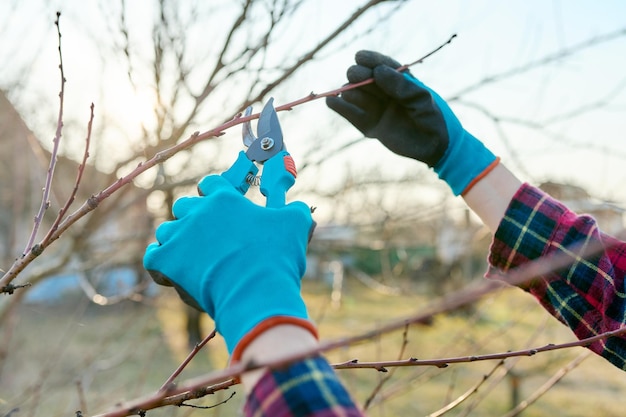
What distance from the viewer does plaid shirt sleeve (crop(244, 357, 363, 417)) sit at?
0.76 metres

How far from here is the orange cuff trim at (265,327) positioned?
0.79 metres

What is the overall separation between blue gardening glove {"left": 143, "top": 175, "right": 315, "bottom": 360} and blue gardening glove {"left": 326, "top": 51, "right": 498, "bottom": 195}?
0.56 meters

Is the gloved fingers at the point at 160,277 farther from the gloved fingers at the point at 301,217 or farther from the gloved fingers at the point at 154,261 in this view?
the gloved fingers at the point at 301,217

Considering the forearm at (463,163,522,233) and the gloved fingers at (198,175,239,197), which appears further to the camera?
the forearm at (463,163,522,233)

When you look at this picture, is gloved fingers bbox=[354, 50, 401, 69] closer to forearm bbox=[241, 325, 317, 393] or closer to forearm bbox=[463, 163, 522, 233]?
forearm bbox=[463, 163, 522, 233]

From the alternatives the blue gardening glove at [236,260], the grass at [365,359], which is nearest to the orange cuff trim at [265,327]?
the blue gardening glove at [236,260]

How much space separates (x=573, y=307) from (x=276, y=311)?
896mm

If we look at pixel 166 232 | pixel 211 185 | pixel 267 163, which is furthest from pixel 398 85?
pixel 166 232

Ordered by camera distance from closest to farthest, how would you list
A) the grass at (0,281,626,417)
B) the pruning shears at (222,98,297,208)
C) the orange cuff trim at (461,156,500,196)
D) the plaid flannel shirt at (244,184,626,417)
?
the pruning shears at (222,98,297,208) < the plaid flannel shirt at (244,184,626,417) < the orange cuff trim at (461,156,500,196) < the grass at (0,281,626,417)

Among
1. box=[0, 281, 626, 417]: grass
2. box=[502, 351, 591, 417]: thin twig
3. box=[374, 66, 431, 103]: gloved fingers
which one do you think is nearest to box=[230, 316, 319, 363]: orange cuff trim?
box=[374, 66, 431, 103]: gloved fingers

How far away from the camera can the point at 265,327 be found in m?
0.79

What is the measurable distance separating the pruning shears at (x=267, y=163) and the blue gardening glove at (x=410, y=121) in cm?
28

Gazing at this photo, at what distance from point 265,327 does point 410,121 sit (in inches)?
35.1

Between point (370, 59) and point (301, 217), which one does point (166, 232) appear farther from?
point (370, 59)
